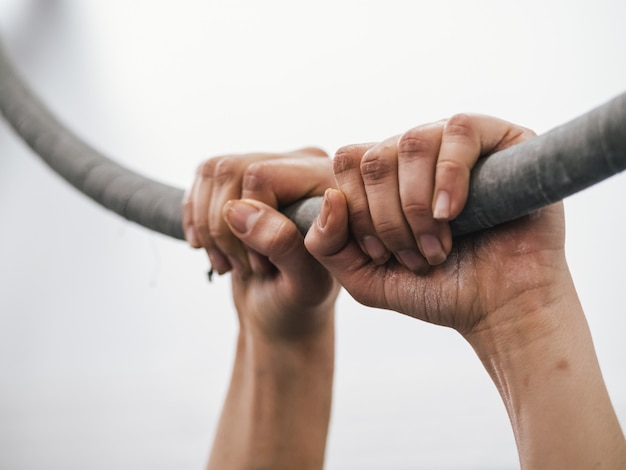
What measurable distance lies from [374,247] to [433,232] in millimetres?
58

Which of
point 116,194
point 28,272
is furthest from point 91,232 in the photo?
point 116,194

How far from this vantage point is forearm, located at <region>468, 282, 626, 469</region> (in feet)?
1.34

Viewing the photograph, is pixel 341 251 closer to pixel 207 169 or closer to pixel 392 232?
pixel 392 232

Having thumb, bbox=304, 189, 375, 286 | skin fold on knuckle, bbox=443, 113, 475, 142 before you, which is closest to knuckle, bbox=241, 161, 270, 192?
thumb, bbox=304, 189, 375, 286

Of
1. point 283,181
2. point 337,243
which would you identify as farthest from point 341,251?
point 283,181

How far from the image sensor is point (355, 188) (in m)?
0.46

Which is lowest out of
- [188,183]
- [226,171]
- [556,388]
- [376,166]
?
[556,388]

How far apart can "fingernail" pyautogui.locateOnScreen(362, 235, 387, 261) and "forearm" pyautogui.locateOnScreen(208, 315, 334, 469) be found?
0.24 meters

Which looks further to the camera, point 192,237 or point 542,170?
point 192,237

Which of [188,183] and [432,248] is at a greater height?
[188,183]

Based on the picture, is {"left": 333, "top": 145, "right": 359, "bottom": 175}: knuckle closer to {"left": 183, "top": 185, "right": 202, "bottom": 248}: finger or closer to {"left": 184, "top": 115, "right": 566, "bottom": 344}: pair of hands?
{"left": 184, "top": 115, "right": 566, "bottom": 344}: pair of hands

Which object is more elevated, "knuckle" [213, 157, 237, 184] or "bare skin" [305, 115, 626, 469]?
"knuckle" [213, 157, 237, 184]

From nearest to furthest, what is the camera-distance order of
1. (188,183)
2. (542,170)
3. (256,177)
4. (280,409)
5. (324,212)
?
(542,170), (324,212), (256,177), (280,409), (188,183)

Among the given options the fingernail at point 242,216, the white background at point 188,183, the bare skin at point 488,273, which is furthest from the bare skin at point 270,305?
the white background at point 188,183
